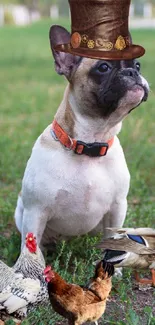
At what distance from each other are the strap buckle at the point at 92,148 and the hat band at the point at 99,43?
619mm

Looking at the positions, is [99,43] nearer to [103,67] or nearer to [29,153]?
[103,67]

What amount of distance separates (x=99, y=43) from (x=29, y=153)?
137 inches

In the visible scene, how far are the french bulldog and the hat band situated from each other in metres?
0.22

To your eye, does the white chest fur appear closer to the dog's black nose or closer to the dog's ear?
the dog's ear

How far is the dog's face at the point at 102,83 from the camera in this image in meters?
3.70

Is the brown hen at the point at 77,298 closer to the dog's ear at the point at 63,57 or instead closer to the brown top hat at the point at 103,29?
the brown top hat at the point at 103,29

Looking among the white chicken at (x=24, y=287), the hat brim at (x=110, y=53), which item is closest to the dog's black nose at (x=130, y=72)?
the hat brim at (x=110, y=53)

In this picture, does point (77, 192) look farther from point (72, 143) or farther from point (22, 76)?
point (22, 76)

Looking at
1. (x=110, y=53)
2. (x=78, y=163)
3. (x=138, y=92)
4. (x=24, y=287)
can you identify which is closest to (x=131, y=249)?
(x=24, y=287)

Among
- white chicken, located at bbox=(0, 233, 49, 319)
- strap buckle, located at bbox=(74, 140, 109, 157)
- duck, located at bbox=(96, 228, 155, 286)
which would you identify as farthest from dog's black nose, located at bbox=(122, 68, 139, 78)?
white chicken, located at bbox=(0, 233, 49, 319)

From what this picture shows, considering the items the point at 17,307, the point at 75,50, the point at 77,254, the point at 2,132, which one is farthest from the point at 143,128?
the point at 17,307

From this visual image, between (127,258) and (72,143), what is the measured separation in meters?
0.83

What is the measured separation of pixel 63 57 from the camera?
12.9ft

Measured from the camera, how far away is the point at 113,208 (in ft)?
13.6
